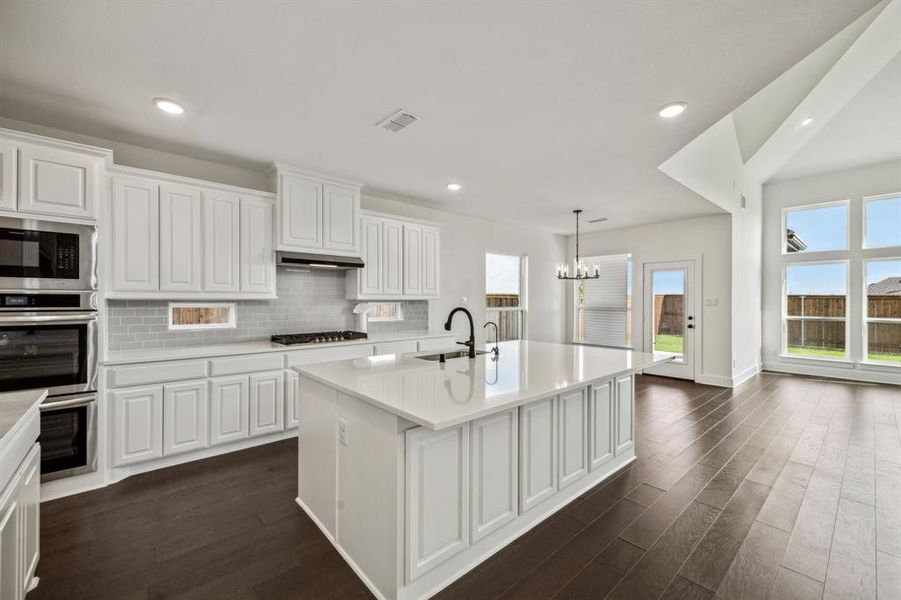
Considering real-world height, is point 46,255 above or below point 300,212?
below

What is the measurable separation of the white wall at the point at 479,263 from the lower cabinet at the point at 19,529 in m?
3.79

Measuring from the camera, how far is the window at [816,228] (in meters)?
6.26

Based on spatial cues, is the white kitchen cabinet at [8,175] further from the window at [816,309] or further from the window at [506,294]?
the window at [816,309]

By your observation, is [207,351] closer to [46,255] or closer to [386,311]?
[46,255]

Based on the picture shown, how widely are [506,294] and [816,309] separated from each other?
524 centimetres

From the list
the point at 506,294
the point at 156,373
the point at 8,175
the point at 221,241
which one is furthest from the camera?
the point at 506,294

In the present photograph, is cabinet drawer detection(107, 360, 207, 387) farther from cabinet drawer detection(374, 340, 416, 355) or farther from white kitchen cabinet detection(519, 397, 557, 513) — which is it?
white kitchen cabinet detection(519, 397, 557, 513)

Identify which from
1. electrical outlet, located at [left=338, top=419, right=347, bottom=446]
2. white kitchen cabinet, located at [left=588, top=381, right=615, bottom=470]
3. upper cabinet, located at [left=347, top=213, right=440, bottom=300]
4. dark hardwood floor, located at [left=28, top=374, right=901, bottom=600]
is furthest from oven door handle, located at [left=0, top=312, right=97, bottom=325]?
white kitchen cabinet, located at [left=588, top=381, right=615, bottom=470]

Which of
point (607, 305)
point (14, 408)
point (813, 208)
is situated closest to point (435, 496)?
point (14, 408)

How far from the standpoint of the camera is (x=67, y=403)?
2551mm

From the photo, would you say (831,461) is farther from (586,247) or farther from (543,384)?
(586,247)

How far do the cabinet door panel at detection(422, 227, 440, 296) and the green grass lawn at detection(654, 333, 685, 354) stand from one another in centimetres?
405

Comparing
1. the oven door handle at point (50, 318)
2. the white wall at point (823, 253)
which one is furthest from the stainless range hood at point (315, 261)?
the white wall at point (823, 253)

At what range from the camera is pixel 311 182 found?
3852 mm
